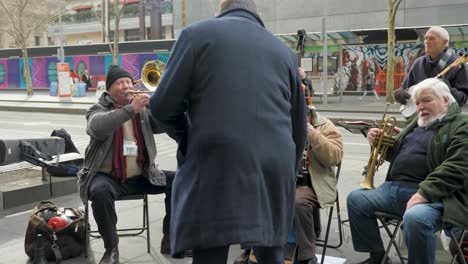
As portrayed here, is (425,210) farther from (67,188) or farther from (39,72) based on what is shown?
(39,72)

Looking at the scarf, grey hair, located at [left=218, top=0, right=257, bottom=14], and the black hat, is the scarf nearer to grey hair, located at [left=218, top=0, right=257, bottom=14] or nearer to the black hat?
the black hat

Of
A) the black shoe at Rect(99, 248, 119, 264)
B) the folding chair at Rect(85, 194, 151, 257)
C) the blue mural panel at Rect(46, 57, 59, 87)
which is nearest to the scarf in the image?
the folding chair at Rect(85, 194, 151, 257)

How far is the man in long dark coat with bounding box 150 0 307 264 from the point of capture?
7.20ft

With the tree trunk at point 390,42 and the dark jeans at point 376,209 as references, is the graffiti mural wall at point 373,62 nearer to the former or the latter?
the tree trunk at point 390,42

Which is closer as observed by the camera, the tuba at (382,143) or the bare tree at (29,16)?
the tuba at (382,143)

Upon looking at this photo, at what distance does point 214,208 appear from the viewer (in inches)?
86.4

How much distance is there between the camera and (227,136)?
7.18 ft

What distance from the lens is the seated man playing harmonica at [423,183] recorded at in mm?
3307

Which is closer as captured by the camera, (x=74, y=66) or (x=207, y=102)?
(x=207, y=102)

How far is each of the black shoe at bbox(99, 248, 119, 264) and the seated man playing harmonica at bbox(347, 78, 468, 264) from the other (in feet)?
6.07

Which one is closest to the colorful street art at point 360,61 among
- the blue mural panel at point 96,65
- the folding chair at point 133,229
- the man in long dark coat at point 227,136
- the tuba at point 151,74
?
the blue mural panel at point 96,65

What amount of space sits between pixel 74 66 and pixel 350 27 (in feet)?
64.5

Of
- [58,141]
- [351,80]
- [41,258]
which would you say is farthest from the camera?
[351,80]

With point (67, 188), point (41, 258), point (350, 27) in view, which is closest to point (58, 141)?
point (67, 188)
